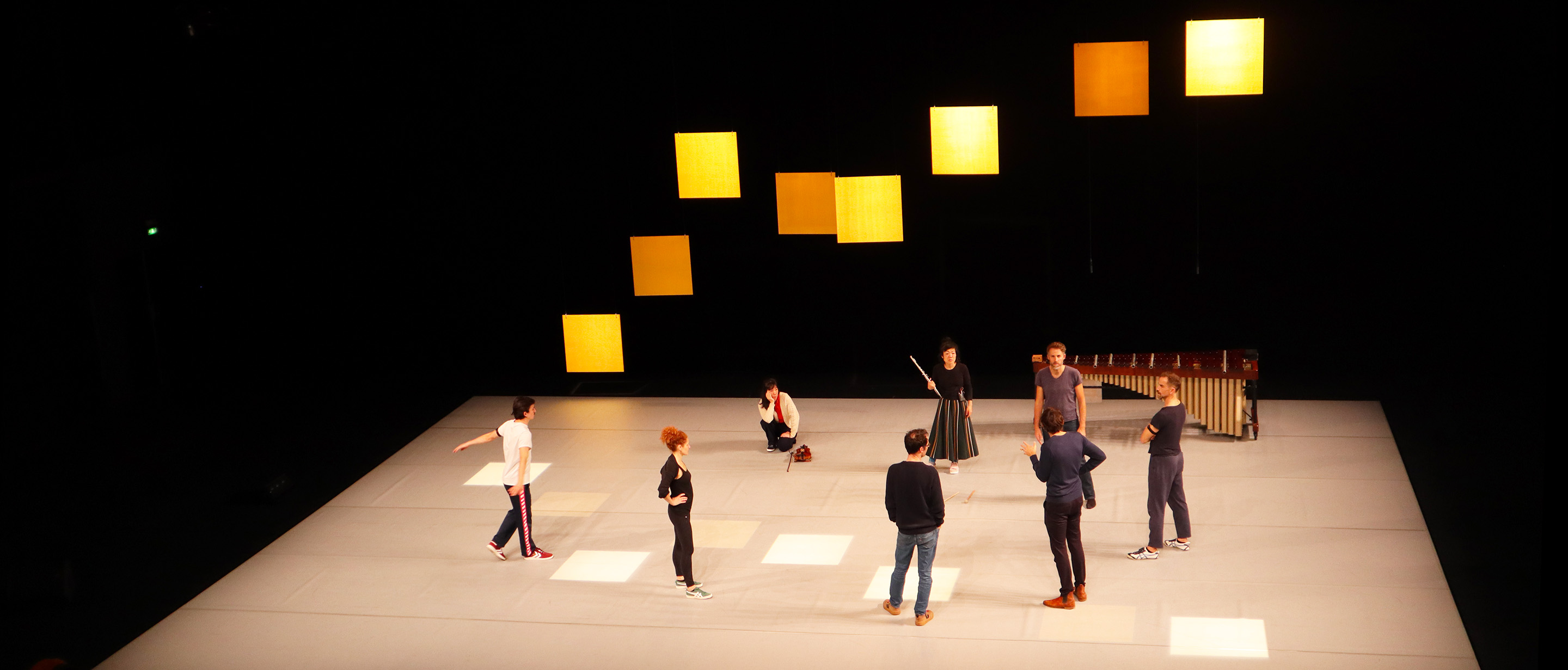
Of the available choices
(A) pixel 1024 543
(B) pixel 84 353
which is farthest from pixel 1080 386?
(B) pixel 84 353

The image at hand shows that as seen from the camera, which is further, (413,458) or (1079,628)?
(413,458)

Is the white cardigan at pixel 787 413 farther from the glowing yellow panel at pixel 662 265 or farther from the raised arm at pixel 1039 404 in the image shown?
the raised arm at pixel 1039 404

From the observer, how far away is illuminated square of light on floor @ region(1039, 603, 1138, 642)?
6664mm

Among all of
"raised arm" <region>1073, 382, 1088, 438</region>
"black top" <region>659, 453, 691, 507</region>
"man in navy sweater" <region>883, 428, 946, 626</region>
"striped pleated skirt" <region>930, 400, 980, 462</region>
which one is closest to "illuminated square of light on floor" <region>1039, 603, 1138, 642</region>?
"man in navy sweater" <region>883, 428, 946, 626</region>

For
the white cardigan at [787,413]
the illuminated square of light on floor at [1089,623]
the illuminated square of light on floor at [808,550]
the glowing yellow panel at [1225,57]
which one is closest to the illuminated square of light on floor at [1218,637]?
the illuminated square of light on floor at [1089,623]

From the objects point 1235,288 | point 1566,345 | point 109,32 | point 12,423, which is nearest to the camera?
point 1566,345

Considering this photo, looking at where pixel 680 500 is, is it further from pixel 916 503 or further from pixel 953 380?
pixel 953 380

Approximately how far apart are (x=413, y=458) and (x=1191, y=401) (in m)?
6.19

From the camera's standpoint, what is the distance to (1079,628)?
675cm

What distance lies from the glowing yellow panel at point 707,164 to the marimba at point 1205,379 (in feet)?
9.04

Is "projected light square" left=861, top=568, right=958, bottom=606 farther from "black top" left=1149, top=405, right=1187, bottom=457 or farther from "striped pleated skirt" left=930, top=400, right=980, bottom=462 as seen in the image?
"striped pleated skirt" left=930, top=400, right=980, bottom=462

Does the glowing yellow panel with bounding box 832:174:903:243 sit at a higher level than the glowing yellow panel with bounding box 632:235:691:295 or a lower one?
higher

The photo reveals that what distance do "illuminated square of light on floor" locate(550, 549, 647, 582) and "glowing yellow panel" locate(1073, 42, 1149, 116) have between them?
405 cm

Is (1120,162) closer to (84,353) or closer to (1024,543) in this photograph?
(1024,543)
